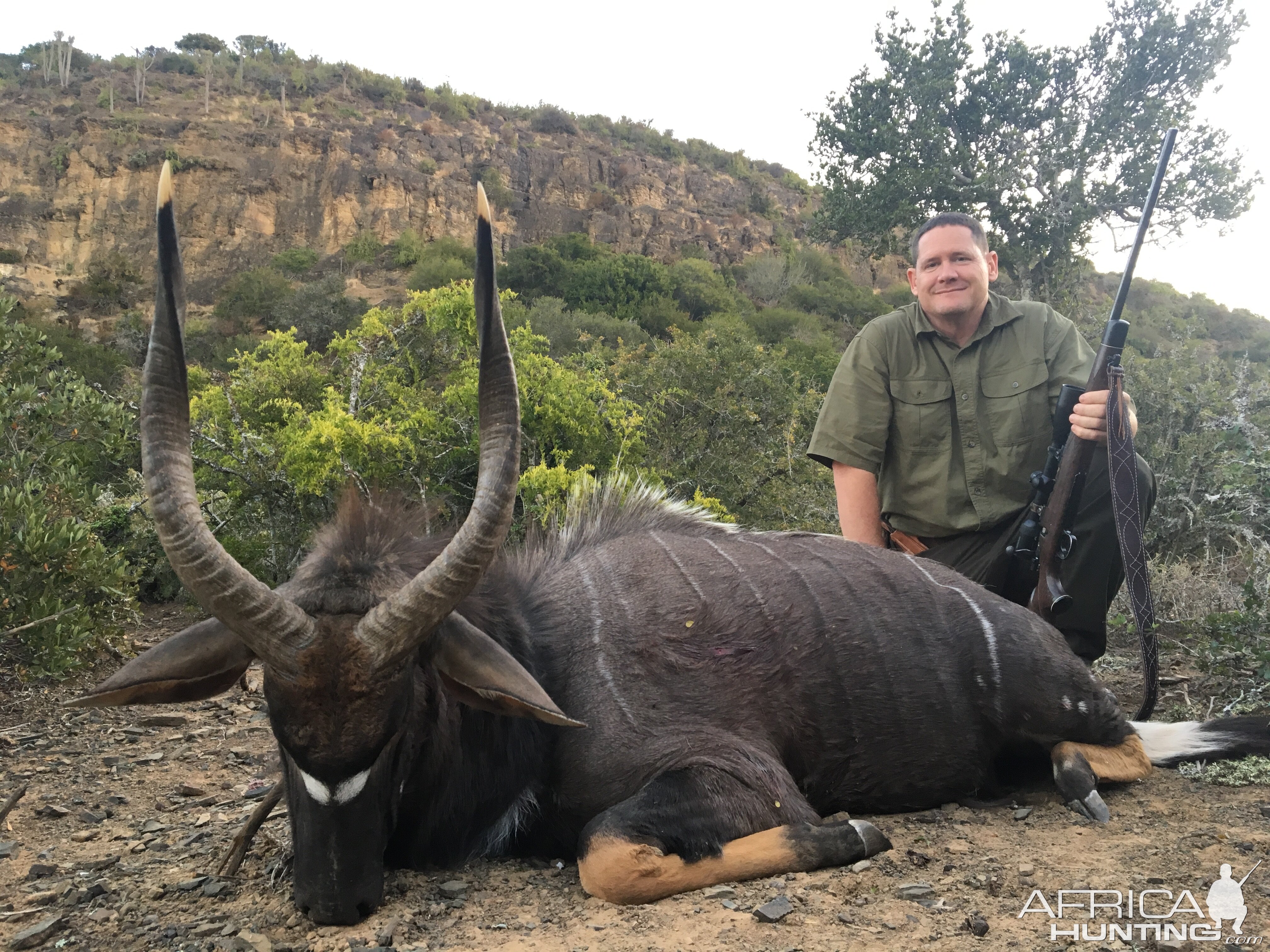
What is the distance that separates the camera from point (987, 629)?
3.65 meters

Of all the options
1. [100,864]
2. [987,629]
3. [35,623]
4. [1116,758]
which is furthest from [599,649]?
[35,623]

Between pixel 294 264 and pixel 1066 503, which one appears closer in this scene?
pixel 1066 503

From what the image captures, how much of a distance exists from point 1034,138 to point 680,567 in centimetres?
2089

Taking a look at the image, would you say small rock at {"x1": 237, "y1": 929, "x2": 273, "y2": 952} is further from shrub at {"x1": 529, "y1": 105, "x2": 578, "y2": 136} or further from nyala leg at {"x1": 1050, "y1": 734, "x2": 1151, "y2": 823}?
shrub at {"x1": 529, "y1": 105, "x2": 578, "y2": 136}

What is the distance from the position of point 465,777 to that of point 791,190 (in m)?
60.1

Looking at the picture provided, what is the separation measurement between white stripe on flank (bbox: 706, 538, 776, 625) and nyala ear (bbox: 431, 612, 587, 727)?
1.03 m

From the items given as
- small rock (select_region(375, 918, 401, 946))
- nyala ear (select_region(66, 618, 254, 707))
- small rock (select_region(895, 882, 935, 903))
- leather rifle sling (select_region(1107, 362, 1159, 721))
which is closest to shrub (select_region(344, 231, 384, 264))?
leather rifle sling (select_region(1107, 362, 1159, 721))

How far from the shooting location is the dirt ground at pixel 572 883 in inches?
92.4

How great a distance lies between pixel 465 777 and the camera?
2861 mm

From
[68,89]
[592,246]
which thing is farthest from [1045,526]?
[68,89]

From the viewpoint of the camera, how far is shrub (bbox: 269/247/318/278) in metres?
36.9

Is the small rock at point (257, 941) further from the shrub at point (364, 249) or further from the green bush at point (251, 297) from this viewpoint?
the shrub at point (364, 249)

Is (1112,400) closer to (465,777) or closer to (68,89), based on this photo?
(465,777)

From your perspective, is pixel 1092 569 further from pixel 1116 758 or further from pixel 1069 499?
pixel 1116 758
